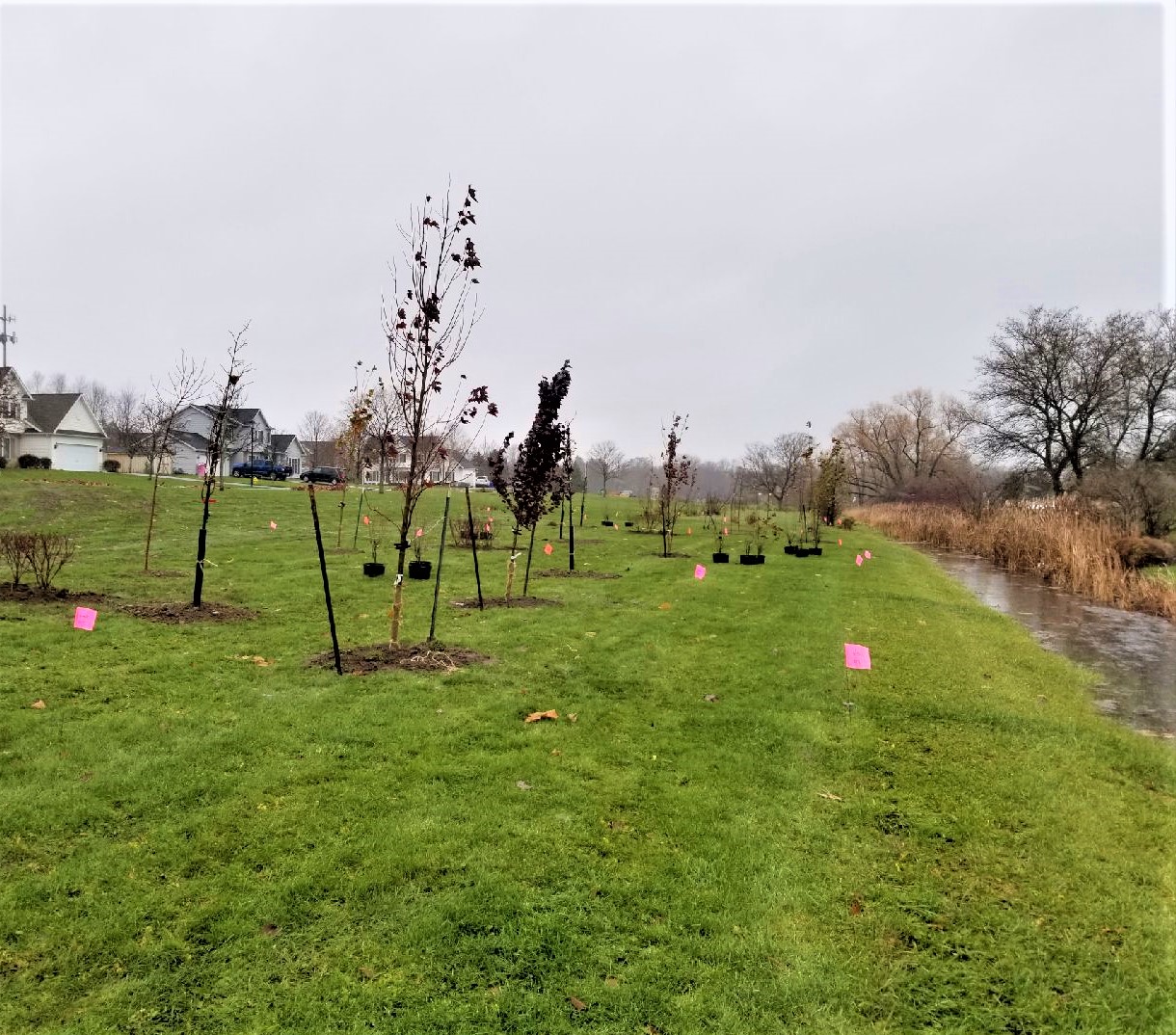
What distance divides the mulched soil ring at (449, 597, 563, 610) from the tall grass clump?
38.6ft

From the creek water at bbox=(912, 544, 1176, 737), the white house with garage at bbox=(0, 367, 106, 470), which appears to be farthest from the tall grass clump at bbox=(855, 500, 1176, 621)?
the white house with garage at bbox=(0, 367, 106, 470)

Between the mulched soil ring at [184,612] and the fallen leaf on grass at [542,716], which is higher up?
the mulched soil ring at [184,612]

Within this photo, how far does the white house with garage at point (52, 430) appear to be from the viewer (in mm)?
38438

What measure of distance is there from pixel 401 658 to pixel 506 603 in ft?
10.5

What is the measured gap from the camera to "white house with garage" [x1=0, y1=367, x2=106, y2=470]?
126ft

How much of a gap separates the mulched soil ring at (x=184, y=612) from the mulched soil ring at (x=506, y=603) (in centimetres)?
287

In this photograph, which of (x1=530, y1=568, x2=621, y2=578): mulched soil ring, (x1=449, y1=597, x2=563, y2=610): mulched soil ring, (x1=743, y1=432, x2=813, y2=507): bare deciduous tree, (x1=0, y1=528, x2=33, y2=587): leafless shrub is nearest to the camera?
(x1=0, y1=528, x2=33, y2=587): leafless shrub

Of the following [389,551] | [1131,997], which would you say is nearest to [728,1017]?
[1131,997]

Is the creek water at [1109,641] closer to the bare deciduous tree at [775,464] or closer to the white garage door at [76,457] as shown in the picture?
the bare deciduous tree at [775,464]

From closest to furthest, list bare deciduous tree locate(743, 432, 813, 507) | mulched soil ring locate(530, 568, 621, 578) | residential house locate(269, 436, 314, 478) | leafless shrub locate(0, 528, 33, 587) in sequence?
leafless shrub locate(0, 528, 33, 587)
mulched soil ring locate(530, 568, 621, 578)
bare deciduous tree locate(743, 432, 813, 507)
residential house locate(269, 436, 314, 478)

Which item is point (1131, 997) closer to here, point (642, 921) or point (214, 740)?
point (642, 921)

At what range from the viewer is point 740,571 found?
14648 millimetres

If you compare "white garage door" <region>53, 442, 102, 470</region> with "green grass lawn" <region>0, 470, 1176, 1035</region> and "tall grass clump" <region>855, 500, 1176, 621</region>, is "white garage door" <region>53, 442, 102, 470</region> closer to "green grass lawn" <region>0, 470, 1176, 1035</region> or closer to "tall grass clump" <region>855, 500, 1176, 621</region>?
"green grass lawn" <region>0, 470, 1176, 1035</region>

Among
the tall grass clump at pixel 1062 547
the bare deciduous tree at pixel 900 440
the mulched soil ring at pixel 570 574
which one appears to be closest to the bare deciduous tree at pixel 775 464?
the bare deciduous tree at pixel 900 440
